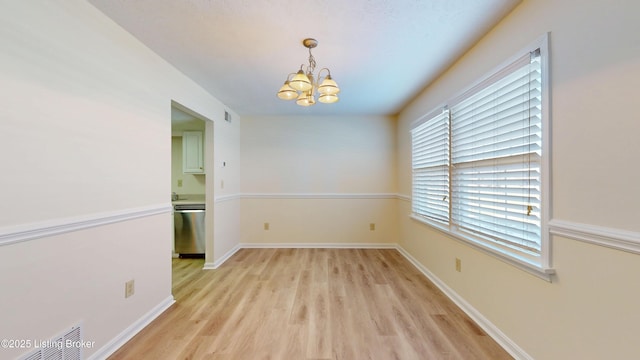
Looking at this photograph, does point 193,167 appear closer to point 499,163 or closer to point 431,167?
point 431,167

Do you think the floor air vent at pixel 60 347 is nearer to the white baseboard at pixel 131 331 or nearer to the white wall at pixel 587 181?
the white baseboard at pixel 131 331

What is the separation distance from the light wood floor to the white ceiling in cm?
228

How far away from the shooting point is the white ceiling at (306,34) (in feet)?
5.54

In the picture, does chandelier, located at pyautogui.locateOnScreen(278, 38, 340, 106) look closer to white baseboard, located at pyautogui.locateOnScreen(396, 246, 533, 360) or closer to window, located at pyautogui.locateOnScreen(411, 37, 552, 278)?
window, located at pyautogui.locateOnScreen(411, 37, 552, 278)

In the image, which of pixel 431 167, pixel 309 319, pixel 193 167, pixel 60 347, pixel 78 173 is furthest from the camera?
pixel 193 167

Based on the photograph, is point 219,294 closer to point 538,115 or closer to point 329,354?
point 329,354

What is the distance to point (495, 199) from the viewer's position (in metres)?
1.95

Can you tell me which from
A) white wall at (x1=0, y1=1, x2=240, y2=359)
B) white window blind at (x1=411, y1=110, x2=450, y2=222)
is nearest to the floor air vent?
white wall at (x1=0, y1=1, x2=240, y2=359)

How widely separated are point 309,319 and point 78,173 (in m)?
1.95

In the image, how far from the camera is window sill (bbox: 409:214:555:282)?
1497mm

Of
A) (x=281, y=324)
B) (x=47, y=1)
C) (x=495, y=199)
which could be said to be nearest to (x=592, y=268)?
(x=495, y=199)

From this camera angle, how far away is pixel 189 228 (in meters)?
4.04

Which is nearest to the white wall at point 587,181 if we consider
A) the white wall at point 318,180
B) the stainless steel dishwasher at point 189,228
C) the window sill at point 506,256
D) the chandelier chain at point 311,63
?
the window sill at point 506,256

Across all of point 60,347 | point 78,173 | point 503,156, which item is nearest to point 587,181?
point 503,156
